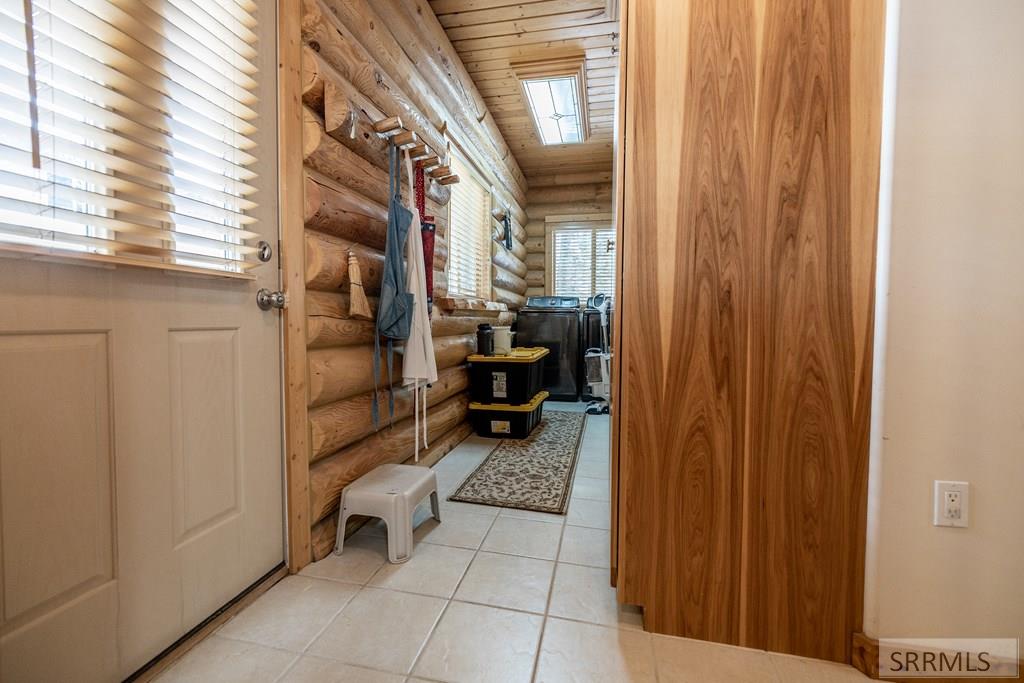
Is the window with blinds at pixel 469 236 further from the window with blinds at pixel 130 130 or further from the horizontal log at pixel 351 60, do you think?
the window with blinds at pixel 130 130

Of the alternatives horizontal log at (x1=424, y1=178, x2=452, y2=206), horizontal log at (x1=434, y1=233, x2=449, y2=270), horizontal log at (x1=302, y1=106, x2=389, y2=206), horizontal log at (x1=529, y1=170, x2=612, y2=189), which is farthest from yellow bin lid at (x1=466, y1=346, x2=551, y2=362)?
horizontal log at (x1=529, y1=170, x2=612, y2=189)

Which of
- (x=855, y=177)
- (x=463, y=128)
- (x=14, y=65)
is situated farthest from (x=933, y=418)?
(x=463, y=128)

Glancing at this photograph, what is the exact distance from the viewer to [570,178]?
5750mm

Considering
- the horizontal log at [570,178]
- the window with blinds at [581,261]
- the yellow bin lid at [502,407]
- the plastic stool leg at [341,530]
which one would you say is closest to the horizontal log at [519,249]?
the window with blinds at [581,261]

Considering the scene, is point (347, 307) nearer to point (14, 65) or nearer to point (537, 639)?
point (14, 65)

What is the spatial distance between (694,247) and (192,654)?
1861mm

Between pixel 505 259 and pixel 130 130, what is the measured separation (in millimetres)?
3939

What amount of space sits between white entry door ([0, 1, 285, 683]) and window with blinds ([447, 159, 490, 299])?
203cm

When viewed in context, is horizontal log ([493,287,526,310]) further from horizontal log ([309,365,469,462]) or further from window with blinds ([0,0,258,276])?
window with blinds ([0,0,258,276])

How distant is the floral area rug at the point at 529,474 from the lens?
87.0 inches

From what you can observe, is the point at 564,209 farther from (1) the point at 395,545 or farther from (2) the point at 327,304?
(1) the point at 395,545

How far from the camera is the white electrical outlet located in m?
1.05

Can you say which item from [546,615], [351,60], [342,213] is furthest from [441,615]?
[351,60]

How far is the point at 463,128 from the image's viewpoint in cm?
345
